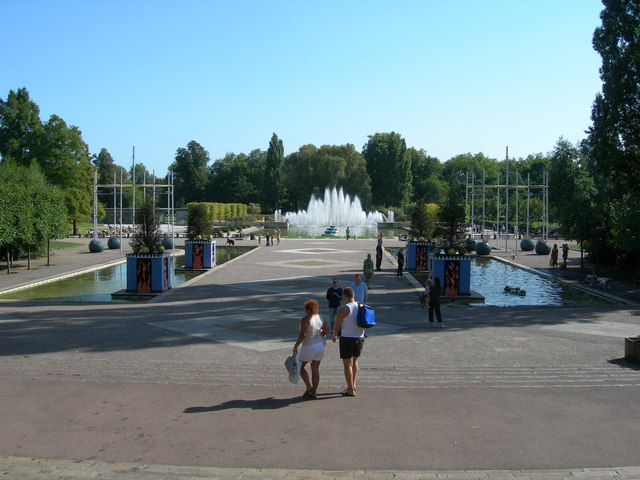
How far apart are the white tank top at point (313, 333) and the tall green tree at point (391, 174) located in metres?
101

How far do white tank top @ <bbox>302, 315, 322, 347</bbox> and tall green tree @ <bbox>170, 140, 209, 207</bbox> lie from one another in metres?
119

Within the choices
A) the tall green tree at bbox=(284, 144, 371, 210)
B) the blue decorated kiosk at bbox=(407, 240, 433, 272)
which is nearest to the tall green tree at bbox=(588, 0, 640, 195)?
the blue decorated kiosk at bbox=(407, 240, 433, 272)

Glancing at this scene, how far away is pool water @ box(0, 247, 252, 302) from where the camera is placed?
21.4 meters

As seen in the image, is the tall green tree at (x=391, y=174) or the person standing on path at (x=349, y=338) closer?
the person standing on path at (x=349, y=338)

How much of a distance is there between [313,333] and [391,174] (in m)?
103

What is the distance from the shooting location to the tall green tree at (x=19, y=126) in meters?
61.3

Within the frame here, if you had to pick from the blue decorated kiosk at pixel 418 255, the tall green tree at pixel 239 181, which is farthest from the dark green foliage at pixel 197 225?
the tall green tree at pixel 239 181

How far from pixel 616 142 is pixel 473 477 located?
78.7 ft

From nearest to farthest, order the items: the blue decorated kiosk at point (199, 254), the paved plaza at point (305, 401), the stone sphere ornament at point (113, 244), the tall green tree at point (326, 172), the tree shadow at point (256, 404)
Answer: the paved plaza at point (305, 401)
the tree shadow at point (256, 404)
the blue decorated kiosk at point (199, 254)
the stone sphere ornament at point (113, 244)
the tall green tree at point (326, 172)

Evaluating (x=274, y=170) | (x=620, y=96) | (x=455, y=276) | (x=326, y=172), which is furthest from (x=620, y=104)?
(x=274, y=170)

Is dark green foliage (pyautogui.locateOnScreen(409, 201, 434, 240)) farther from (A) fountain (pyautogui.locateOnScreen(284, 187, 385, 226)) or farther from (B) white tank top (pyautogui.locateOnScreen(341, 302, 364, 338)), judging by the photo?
(A) fountain (pyautogui.locateOnScreen(284, 187, 385, 226))

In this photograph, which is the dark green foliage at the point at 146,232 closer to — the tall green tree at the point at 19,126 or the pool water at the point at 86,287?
the pool water at the point at 86,287

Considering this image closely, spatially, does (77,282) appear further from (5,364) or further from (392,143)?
(392,143)

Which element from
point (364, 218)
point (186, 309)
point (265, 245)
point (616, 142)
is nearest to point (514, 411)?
point (186, 309)
